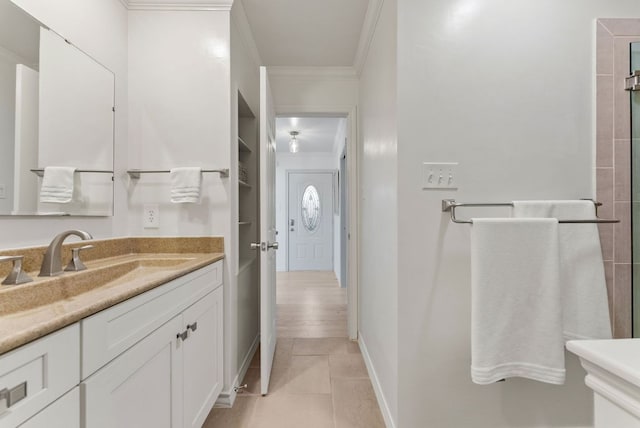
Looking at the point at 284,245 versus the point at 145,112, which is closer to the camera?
the point at 145,112

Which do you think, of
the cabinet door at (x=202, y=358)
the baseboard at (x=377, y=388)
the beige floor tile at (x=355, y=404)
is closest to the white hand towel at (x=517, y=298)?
the baseboard at (x=377, y=388)

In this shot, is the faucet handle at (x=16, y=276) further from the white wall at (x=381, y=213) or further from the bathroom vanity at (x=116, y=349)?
the white wall at (x=381, y=213)

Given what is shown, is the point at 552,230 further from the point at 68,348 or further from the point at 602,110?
the point at 68,348

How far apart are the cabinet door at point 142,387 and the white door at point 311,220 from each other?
15.7ft

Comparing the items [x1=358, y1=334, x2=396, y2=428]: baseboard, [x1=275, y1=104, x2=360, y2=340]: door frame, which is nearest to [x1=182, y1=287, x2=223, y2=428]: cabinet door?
[x1=358, y1=334, x2=396, y2=428]: baseboard

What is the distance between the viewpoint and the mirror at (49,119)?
1.11 meters

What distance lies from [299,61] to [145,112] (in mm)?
1404

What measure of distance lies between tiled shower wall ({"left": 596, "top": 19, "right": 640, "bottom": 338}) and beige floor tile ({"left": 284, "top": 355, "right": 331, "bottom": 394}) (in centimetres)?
162

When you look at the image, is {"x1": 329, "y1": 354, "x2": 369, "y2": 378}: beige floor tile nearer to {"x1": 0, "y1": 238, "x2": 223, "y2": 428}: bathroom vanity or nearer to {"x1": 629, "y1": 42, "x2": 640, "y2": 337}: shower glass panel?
{"x1": 0, "y1": 238, "x2": 223, "y2": 428}: bathroom vanity

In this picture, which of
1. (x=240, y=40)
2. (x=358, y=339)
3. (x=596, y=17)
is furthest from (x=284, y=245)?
(x=596, y=17)

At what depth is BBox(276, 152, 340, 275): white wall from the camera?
5.94 meters

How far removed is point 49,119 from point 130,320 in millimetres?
1014

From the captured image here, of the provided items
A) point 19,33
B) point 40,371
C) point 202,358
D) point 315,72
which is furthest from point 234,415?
point 315,72

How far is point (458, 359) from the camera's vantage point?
136 centimetres
